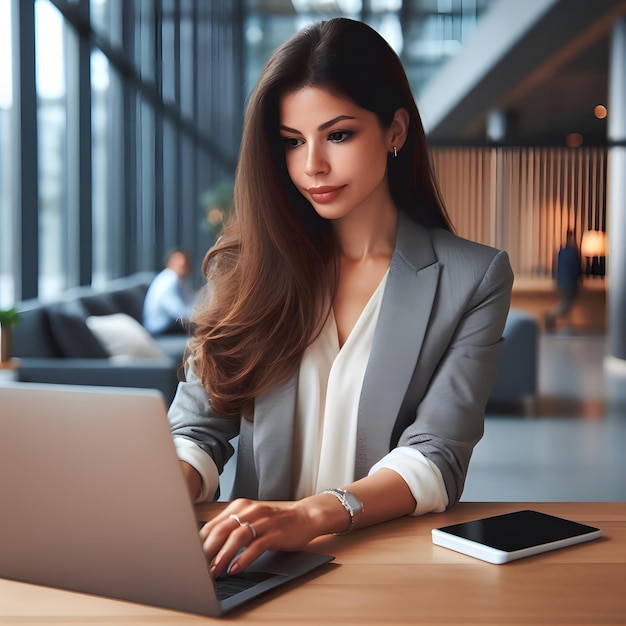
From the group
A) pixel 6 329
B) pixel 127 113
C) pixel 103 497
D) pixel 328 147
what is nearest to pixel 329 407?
pixel 328 147

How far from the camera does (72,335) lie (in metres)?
5.48

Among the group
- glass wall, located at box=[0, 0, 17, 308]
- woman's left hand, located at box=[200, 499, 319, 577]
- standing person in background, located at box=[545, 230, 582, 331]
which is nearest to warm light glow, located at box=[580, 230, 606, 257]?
standing person in background, located at box=[545, 230, 582, 331]

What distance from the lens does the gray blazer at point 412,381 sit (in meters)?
1.64

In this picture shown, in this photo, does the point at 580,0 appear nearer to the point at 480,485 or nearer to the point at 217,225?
the point at 480,485

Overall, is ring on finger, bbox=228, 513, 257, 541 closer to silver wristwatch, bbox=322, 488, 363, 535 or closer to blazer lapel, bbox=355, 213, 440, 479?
silver wristwatch, bbox=322, 488, 363, 535

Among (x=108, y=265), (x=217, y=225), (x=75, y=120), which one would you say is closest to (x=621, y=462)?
(x=75, y=120)

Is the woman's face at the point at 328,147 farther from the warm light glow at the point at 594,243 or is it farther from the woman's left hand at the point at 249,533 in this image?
the warm light glow at the point at 594,243

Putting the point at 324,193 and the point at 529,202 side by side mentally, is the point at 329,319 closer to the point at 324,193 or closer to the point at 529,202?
the point at 324,193

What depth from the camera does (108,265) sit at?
9.80 meters

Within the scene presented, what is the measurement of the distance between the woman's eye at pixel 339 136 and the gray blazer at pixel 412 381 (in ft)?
0.81

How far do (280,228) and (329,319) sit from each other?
7.8 inches

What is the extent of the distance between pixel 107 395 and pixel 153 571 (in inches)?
8.4

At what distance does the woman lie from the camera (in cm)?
166

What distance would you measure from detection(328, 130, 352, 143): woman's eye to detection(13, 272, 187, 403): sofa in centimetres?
316
